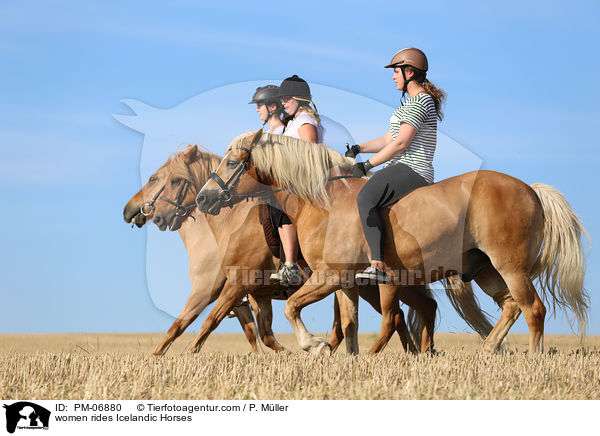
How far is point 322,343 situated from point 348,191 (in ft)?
5.14

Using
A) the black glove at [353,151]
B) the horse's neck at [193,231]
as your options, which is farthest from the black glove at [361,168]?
the horse's neck at [193,231]

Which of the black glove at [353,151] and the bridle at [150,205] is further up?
the black glove at [353,151]

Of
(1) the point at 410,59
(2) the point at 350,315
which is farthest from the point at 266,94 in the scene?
(2) the point at 350,315

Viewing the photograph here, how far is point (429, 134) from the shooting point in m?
7.02

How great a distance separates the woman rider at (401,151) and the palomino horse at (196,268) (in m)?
1.97

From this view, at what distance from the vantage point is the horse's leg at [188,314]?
7816 millimetres

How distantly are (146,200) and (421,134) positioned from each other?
3634 millimetres

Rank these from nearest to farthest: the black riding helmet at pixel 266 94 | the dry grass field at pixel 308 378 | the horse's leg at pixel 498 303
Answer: the dry grass field at pixel 308 378
the horse's leg at pixel 498 303
the black riding helmet at pixel 266 94

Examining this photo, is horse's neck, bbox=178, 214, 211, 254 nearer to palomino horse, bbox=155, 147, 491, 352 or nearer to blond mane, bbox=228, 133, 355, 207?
palomino horse, bbox=155, 147, 491, 352

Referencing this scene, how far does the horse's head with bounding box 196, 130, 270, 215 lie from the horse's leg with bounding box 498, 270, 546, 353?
2.74m

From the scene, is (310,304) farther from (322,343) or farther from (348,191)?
(348,191)

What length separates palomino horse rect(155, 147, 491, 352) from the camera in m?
7.86

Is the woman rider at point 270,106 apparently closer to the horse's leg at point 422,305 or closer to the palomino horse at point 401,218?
the palomino horse at point 401,218
